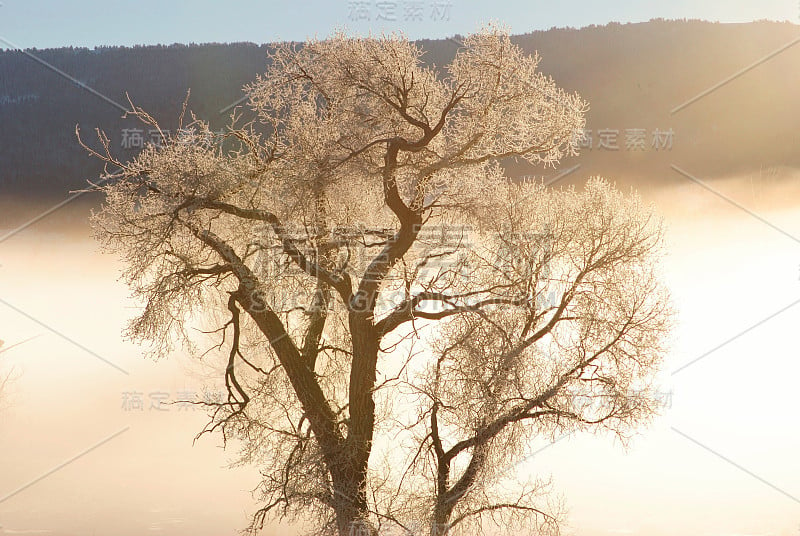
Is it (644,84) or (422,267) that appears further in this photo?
(644,84)

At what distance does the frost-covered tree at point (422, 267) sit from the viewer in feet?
34.9

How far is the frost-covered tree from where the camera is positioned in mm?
10648

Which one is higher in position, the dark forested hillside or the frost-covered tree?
the dark forested hillside

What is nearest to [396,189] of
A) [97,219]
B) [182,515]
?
[97,219]

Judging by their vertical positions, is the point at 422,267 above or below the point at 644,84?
below

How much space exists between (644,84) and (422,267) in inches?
1279

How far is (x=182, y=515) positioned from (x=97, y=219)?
14.6 meters

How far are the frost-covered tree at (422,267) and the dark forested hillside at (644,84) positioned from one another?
27.2 metres

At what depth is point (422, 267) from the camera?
11.7 metres

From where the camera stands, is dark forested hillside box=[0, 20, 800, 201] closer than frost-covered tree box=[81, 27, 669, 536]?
No

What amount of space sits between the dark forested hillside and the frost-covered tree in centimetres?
2719

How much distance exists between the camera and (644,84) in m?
40.4

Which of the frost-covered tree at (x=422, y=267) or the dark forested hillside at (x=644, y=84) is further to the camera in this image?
the dark forested hillside at (x=644, y=84)

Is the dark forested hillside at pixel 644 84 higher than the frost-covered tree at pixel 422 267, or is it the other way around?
the dark forested hillside at pixel 644 84
